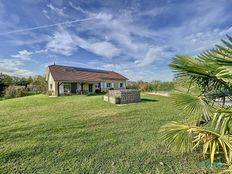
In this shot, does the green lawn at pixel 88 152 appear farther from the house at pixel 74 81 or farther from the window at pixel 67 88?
the window at pixel 67 88

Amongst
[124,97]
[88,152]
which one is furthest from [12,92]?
[88,152]

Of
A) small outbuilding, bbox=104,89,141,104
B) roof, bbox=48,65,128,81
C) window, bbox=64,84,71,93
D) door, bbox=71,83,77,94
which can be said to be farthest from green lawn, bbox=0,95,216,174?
door, bbox=71,83,77,94

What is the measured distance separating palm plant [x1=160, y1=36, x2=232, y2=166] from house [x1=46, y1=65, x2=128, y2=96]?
75.9 ft

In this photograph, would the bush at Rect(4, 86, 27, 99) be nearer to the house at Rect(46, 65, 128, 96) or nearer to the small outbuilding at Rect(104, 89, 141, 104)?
the house at Rect(46, 65, 128, 96)

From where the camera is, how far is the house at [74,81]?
24812mm

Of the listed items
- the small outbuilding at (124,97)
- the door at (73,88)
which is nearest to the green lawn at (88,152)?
the small outbuilding at (124,97)

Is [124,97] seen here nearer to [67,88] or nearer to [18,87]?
[67,88]

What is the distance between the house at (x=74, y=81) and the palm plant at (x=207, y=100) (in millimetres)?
23148

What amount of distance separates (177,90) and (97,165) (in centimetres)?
257

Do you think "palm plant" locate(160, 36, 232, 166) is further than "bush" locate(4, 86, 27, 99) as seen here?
No

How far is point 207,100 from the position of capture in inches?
126

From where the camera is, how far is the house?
24812 millimetres

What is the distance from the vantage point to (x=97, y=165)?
11.8 feet

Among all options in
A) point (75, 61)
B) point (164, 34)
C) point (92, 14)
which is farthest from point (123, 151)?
point (75, 61)
